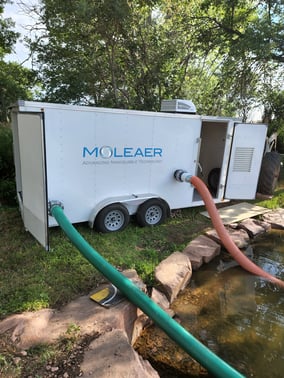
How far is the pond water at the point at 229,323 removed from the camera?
2.48 metres

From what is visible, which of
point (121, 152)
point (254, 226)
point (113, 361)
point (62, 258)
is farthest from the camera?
point (254, 226)

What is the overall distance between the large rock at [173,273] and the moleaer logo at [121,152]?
5.48ft

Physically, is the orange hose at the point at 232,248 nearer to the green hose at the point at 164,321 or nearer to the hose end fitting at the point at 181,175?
the hose end fitting at the point at 181,175

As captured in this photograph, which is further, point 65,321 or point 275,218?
point 275,218

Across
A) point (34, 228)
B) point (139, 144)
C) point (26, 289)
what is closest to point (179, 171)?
point (139, 144)

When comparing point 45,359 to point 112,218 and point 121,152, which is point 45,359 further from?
point 121,152

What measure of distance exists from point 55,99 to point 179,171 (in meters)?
5.19

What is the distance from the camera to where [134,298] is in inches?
98.1

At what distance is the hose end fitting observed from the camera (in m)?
4.71

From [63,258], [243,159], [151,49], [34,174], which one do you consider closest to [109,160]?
[34,174]

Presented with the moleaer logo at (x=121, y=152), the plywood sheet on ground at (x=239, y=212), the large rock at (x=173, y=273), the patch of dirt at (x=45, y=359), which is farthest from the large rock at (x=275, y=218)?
the patch of dirt at (x=45, y=359)

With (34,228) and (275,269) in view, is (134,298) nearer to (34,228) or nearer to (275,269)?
(34,228)

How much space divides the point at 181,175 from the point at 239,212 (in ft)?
6.17

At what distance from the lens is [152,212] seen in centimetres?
477
